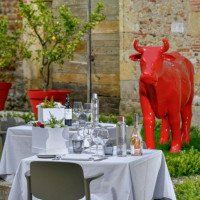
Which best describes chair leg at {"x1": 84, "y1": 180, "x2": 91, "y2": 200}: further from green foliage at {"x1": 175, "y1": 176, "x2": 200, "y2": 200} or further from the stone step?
the stone step

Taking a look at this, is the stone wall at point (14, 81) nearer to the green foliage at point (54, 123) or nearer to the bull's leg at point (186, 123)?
the bull's leg at point (186, 123)

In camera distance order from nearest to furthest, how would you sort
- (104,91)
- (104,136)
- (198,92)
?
(104,136) → (198,92) → (104,91)

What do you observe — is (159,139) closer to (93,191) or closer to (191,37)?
(191,37)

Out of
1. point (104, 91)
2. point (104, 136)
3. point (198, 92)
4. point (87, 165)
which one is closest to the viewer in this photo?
point (87, 165)

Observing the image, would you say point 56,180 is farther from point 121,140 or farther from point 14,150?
point 14,150

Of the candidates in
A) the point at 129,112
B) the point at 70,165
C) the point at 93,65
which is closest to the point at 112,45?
the point at 93,65

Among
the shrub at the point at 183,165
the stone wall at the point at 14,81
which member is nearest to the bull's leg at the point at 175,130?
the shrub at the point at 183,165

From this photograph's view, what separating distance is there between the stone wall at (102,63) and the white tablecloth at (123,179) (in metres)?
7.04

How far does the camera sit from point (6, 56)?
12.8 metres

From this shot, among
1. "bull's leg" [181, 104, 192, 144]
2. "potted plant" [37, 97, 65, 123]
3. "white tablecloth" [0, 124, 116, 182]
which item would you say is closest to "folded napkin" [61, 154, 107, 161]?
"potted plant" [37, 97, 65, 123]

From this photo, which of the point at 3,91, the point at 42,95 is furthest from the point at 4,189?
the point at 3,91

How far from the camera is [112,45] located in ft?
41.5

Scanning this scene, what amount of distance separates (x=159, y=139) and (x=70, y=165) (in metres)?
4.66

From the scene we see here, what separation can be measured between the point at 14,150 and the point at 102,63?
6.01 m
